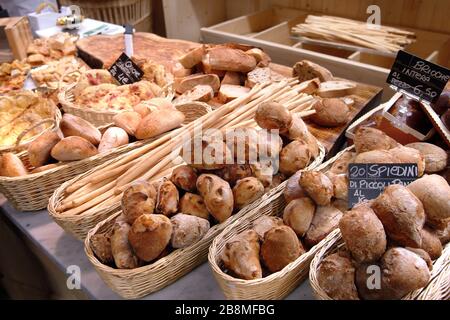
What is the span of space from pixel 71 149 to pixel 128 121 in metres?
0.28

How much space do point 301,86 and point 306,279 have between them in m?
1.09

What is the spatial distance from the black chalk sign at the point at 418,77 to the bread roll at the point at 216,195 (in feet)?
2.87

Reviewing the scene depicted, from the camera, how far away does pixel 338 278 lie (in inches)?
38.5

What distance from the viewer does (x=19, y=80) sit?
2381 millimetres

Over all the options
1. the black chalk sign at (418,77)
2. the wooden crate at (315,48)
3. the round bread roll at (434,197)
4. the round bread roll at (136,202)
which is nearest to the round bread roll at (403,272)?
the round bread roll at (434,197)

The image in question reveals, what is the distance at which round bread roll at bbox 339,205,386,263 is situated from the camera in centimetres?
95

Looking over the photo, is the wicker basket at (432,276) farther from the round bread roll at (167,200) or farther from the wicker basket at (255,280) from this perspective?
the round bread roll at (167,200)

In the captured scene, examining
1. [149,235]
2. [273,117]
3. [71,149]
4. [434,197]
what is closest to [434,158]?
[434,197]

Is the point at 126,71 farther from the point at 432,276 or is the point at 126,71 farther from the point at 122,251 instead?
the point at 432,276

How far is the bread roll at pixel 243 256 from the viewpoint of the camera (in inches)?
41.6

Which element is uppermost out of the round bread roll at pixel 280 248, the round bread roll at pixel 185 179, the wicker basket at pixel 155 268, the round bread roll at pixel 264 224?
the round bread roll at pixel 185 179

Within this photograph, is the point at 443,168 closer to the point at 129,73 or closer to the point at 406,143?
the point at 406,143

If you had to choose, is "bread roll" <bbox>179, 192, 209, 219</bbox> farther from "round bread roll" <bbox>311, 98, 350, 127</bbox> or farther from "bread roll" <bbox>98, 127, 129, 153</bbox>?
"round bread roll" <bbox>311, 98, 350, 127</bbox>

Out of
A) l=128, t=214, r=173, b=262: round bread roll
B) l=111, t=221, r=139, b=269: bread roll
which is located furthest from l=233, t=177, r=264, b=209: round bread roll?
l=111, t=221, r=139, b=269: bread roll
